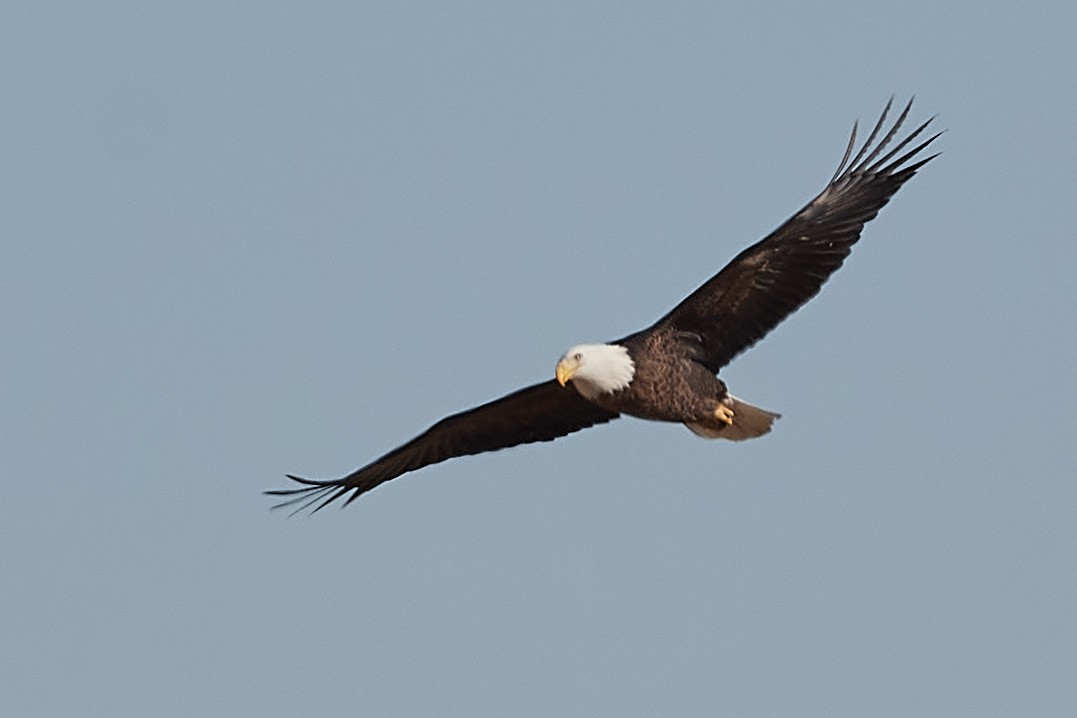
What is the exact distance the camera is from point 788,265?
13492 mm

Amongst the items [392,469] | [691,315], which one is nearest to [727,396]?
[691,315]

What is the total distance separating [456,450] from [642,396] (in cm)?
222

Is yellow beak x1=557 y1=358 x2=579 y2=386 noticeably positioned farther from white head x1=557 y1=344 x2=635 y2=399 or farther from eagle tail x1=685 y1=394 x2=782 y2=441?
eagle tail x1=685 y1=394 x2=782 y2=441

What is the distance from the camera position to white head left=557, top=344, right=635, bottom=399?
43.8 feet

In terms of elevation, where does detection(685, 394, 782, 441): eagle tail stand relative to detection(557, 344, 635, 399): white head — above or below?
below

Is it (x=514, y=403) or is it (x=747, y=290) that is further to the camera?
(x=514, y=403)

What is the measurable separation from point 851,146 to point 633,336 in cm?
192

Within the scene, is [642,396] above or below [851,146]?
below

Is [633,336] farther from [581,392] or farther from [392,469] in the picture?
[392,469]

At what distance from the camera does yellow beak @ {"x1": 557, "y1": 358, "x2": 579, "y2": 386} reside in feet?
43.8

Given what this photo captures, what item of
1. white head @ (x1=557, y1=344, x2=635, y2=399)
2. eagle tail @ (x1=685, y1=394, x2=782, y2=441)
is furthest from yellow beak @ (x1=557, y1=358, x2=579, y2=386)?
eagle tail @ (x1=685, y1=394, x2=782, y2=441)

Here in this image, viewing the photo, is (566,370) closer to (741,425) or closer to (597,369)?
(597,369)

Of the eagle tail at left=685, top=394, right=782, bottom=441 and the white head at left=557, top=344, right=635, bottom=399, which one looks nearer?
the white head at left=557, top=344, right=635, bottom=399

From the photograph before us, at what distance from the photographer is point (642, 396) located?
1349cm
